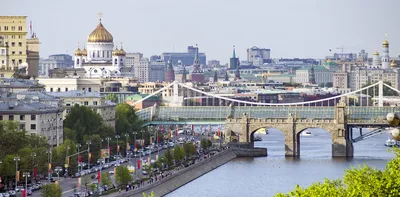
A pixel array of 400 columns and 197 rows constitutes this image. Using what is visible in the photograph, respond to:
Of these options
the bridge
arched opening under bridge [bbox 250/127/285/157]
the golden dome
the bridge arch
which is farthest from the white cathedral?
→ the bridge

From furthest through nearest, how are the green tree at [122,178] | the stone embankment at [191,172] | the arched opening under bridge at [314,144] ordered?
1. the arched opening under bridge at [314,144]
2. the stone embankment at [191,172]
3. the green tree at [122,178]

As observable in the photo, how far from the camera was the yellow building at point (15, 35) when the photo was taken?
12781 centimetres

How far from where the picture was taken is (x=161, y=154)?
353ft

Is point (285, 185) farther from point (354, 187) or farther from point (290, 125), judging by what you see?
point (354, 187)

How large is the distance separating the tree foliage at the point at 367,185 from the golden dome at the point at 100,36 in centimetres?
14447

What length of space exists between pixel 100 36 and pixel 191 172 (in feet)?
305

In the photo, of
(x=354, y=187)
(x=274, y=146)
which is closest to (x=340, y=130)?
(x=274, y=146)

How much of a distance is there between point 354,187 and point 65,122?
199 feet

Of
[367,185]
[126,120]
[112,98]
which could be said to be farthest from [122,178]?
[112,98]

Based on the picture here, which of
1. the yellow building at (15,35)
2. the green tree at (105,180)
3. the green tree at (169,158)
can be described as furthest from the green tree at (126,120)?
the green tree at (105,180)

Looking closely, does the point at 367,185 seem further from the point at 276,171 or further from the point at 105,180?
the point at 276,171

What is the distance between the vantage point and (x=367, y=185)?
4159cm

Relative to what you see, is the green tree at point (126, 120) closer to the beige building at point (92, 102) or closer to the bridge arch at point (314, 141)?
the beige building at point (92, 102)

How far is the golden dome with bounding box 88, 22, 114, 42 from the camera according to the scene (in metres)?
187
